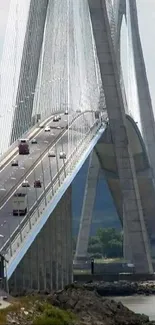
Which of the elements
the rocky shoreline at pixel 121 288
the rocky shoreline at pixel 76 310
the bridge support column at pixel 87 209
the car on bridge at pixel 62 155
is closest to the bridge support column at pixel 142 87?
the bridge support column at pixel 87 209

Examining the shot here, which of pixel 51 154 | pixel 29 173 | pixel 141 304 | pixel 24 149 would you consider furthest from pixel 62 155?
pixel 141 304

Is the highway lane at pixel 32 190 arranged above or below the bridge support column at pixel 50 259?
above

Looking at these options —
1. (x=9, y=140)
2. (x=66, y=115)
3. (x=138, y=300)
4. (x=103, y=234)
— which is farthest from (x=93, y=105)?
(x=103, y=234)

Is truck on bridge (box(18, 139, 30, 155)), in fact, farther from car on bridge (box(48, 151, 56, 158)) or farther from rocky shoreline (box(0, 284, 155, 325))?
rocky shoreline (box(0, 284, 155, 325))

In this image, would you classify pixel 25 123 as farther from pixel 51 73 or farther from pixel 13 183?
pixel 13 183

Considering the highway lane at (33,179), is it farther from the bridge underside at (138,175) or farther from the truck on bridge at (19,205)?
the bridge underside at (138,175)

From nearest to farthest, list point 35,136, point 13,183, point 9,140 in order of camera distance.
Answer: point 13,183, point 9,140, point 35,136

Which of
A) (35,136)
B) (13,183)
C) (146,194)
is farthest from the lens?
(146,194)
